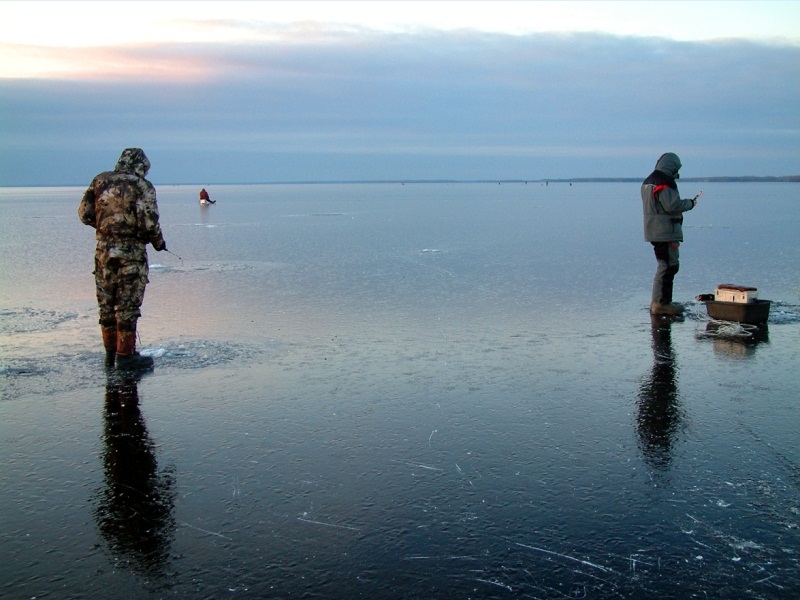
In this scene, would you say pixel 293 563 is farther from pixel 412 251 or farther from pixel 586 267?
pixel 412 251

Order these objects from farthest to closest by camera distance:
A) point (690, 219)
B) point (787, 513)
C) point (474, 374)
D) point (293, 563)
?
1. point (690, 219)
2. point (474, 374)
3. point (787, 513)
4. point (293, 563)

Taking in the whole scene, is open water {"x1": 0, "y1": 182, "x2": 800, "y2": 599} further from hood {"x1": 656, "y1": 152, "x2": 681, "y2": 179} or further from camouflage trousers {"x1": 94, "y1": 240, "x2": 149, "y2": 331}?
hood {"x1": 656, "y1": 152, "x2": 681, "y2": 179}

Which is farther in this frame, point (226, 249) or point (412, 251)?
point (226, 249)

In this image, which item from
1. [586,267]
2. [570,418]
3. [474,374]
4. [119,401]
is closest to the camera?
[570,418]

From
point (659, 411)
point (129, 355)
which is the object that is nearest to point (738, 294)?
point (659, 411)

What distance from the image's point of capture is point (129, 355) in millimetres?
7855

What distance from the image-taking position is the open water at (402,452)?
3.80 metres

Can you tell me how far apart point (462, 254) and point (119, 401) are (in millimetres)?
13043

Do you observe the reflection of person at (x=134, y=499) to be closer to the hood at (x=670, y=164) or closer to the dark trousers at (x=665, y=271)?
the dark trousers at (x=665, y=271)

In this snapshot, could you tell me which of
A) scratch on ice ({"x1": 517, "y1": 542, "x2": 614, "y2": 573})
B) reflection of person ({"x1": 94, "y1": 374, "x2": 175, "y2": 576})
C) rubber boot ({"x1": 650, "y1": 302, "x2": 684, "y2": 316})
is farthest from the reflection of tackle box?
reflection of person ({"x1": 94, "y1": 374, "x2": 175, "y2": 576})

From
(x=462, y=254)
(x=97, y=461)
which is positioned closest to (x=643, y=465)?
(x=97, y=461)

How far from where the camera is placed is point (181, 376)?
745 centimetres

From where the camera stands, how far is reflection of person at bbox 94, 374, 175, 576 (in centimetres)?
400

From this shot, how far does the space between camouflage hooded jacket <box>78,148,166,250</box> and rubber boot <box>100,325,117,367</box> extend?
89cm
